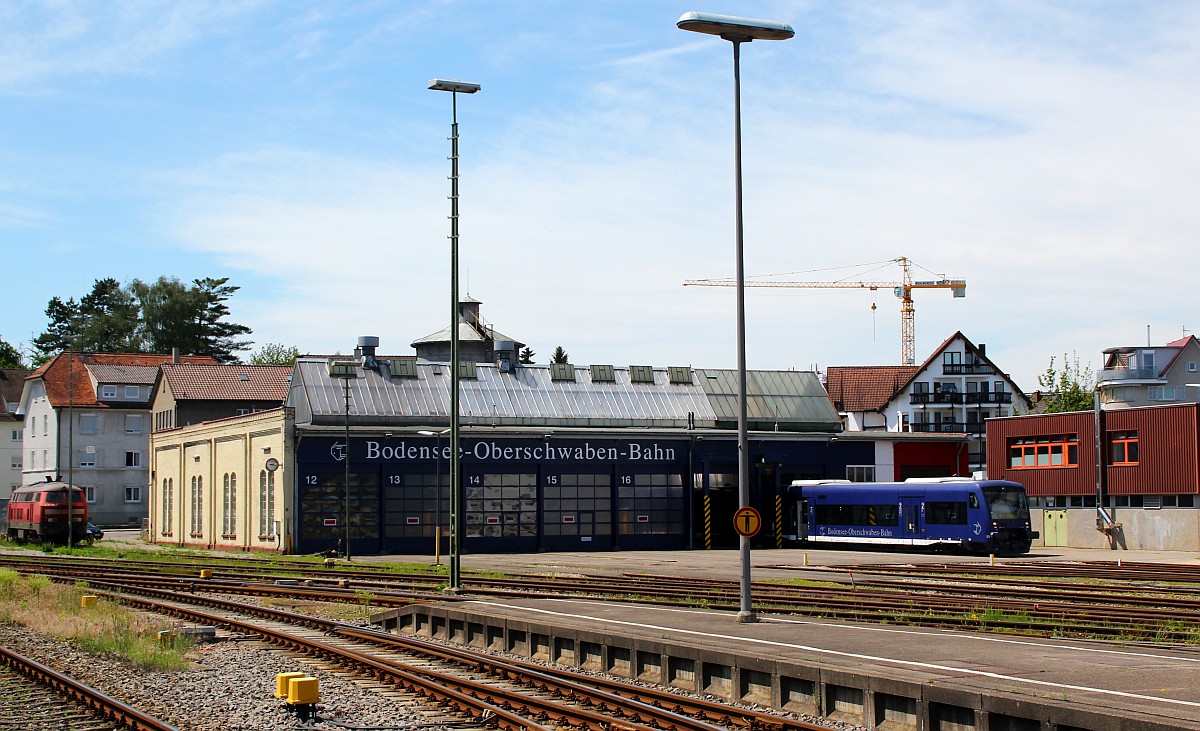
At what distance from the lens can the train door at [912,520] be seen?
47.9 m

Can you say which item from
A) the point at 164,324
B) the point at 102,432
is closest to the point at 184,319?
the point at 164,324

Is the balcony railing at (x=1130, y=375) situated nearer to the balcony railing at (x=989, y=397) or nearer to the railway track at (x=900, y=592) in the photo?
the railway track at (x=900, y=592)

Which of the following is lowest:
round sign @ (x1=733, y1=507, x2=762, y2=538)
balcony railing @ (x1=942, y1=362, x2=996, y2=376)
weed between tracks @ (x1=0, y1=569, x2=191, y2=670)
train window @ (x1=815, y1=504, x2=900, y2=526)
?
weed between tracks @ (x1=0, y1=569, x2=191, y2=670)

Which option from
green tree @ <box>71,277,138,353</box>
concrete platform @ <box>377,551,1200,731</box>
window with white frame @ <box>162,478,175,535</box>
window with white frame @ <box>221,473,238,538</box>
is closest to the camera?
concrete platform @ <box>377,551,1200,731</box>

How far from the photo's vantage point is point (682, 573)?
3738 centimetres

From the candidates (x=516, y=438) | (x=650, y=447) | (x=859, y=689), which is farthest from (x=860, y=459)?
(x=859, y=689)

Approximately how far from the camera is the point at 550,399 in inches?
2335

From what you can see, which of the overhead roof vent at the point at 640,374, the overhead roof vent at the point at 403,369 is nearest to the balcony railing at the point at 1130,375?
the overhead roof vent at the point at 640,374

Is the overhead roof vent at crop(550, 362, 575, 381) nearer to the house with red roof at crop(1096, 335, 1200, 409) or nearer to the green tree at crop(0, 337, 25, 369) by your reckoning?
the house with red roof at crop(1096, 335, 1200, 409)

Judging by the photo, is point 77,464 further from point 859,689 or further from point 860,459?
point 859,689

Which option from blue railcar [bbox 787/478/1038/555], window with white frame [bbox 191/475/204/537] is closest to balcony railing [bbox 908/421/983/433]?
blue railcar [bbox 787/478/1038/555]

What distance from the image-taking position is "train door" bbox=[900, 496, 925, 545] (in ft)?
157

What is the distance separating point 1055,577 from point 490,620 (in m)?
20.1

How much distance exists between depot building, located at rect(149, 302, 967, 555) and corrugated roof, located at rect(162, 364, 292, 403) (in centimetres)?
1258
